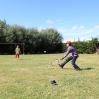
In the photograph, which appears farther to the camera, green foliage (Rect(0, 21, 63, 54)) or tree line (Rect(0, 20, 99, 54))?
green foliage (Rect(0, 21, 63, 54))

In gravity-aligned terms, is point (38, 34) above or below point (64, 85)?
above

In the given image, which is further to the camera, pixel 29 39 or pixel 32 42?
pixel 29 39

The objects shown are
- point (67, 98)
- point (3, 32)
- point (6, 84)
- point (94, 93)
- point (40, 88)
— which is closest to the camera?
point (67, 98)

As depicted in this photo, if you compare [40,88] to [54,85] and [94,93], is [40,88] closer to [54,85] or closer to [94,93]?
[54,85]

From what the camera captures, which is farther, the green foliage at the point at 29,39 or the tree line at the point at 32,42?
the green foliage at the point at 29,39

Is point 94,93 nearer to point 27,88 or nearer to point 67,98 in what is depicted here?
point 67,98

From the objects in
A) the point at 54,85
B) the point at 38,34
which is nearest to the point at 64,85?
the point at 54,85

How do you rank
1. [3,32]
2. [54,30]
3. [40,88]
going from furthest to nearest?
1. [54,30]
2. [3,32]
3. [40,88]

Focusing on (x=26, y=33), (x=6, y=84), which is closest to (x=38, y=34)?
(x=26, y=33)

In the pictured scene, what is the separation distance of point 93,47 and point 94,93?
61.7 metres

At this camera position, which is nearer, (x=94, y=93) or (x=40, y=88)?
(x=94, y=93)

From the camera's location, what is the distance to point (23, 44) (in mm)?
72188

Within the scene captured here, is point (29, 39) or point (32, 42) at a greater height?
point (29, 39)

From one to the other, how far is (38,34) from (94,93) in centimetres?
6544
